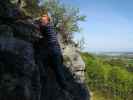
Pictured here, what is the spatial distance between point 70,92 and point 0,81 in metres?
6.28

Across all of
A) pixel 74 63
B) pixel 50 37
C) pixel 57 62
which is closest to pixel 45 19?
pixel 50 37

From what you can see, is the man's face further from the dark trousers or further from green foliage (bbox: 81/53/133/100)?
green foliage (bbox: 81/53/133/100)

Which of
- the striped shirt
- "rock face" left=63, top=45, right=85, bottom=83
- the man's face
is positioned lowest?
"rock face" left=63, top=45, right=85, bottom=83

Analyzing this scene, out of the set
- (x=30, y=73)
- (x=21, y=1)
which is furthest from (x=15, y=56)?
(x=21, y=1)

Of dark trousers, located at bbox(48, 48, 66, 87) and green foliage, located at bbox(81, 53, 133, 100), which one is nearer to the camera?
dark trousers, located at bbox(48, 48, 66, 87)

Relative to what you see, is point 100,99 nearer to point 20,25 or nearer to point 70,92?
point 70,92

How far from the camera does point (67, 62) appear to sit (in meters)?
16.2

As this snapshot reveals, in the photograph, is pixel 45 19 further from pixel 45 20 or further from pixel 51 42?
pixel 51 42

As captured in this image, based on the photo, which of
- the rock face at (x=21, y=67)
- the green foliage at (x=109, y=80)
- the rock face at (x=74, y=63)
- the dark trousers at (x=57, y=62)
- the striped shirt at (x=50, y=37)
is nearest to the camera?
the rock face at (x=21, y=67)

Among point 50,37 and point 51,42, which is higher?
point 50,37

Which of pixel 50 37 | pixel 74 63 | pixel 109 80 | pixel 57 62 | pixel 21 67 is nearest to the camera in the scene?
pixel 21 67

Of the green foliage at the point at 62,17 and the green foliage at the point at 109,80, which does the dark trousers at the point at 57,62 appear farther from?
the green foliage at the point at 109,80

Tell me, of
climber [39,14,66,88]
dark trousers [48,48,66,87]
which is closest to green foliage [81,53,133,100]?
dark trousers [48,48,66,87]

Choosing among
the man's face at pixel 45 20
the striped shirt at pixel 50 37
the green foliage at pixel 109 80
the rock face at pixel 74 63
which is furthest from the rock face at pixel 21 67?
the green foliage at pixel 109 80
